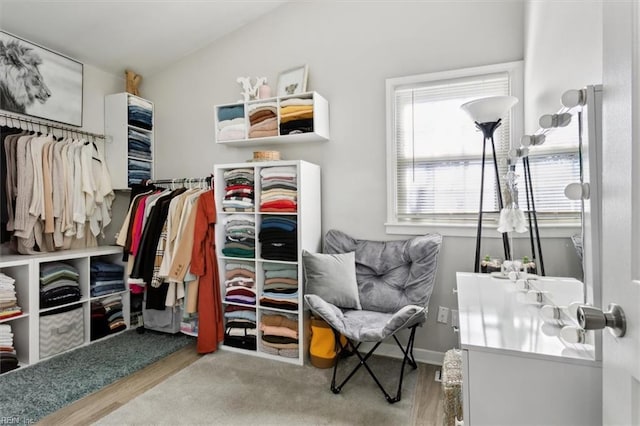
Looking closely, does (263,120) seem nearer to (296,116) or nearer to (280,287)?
(296,116)

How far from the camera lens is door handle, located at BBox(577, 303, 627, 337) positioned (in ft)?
2.08

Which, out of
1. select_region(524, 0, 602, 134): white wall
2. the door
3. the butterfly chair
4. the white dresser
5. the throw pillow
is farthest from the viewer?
the throw pillow

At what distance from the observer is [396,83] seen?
2.69 m

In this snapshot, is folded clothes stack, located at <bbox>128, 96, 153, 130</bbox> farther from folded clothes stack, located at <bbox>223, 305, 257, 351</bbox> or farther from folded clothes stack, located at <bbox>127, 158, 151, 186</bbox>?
folded clothes stack, located at <bbox>223, 305, 257, 351</bbox>

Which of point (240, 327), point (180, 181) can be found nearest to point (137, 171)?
point (180, 181)

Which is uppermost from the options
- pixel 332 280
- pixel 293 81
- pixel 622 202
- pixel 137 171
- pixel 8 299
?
pixel 293 81

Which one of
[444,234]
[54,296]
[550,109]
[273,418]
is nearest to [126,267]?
[54,296]

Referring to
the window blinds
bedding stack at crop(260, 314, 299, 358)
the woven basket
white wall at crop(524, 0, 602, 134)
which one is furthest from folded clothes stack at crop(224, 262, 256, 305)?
white wall at crop(524, 0, 602, 134)

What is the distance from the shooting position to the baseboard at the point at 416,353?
103 inches

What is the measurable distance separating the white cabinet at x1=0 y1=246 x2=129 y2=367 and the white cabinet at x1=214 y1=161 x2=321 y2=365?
1114mm

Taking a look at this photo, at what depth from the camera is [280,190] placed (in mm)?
2689

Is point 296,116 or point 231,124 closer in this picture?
point 296,116

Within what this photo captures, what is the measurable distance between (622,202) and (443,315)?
83.7 inches

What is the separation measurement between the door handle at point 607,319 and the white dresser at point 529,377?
368 mm
